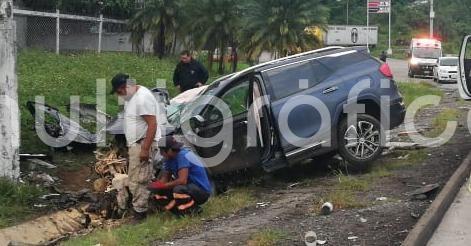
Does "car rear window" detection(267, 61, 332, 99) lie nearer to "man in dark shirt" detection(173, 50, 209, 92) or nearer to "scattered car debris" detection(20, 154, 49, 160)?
"man in dark shirt" detection(173, 50, 209, 92)

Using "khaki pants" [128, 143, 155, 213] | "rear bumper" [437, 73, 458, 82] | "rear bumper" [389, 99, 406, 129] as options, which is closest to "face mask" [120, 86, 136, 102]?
"khaki pants" [128, 143, 155, 213]

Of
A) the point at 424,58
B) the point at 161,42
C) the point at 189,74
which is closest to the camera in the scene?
the point at 189,74

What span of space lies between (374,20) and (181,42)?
6315 centimetres

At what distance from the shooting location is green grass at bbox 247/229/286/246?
5.55 m

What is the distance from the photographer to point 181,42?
26484 millimetres

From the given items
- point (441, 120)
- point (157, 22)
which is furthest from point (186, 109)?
point (157, 22)

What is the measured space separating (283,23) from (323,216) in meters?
16.9

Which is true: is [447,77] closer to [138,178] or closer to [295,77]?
[295,77]

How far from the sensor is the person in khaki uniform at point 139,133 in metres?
6.92

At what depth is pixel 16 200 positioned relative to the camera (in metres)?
7.82

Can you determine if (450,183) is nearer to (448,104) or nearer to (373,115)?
(373,115)

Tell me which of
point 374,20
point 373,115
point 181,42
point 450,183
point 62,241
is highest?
point 374,20

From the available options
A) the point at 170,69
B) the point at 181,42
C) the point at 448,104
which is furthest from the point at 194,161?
the point at 181,42

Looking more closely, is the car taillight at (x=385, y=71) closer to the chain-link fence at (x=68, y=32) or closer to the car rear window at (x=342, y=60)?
the car rear window at (x=342, y=60)
